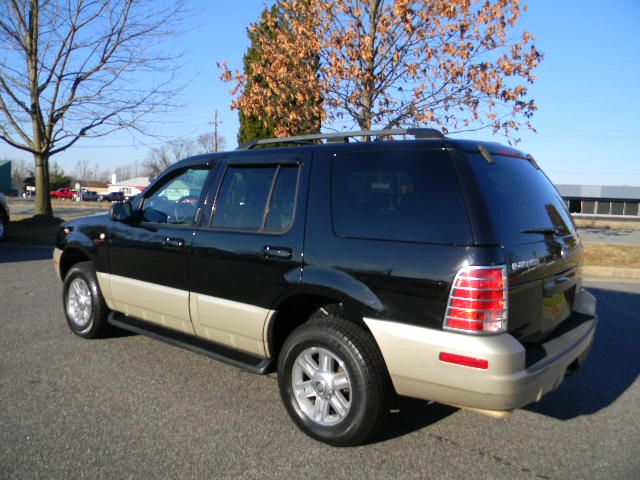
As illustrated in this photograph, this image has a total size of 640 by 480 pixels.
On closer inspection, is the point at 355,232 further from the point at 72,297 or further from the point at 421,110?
the point at 421,110

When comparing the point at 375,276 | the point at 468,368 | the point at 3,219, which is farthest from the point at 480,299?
the point at 3,219

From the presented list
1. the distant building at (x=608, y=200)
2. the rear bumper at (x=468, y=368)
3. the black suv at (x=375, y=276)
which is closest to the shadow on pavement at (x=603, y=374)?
the black suv at (x=375, y=276)

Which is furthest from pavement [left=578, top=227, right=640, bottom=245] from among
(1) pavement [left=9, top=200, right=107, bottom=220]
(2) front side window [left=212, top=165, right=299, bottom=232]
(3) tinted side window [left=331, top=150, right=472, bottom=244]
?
(1) pavement [left=9, top=200, right=107, bottom=220]

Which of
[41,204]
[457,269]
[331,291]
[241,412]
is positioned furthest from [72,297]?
[41,204]

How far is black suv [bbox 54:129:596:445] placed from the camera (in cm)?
276

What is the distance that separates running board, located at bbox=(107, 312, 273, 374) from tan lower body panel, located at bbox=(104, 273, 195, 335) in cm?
5

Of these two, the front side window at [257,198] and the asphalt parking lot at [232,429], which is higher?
the front side window at [257,198]

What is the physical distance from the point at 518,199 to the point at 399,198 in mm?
752

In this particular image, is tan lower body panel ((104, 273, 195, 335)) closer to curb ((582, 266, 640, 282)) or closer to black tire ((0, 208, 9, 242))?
curb ((582, 266, 640, 282))

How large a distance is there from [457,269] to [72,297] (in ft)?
14.0

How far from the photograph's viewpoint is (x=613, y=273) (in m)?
10.5

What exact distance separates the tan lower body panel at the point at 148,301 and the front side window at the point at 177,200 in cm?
59

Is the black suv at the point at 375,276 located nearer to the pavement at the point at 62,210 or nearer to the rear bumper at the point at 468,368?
the rear bumper at the point at 468,368

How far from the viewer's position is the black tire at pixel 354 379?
118 inches
